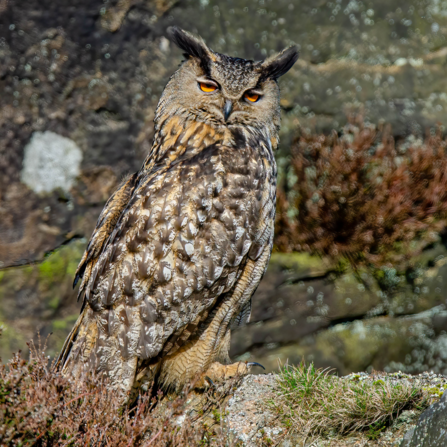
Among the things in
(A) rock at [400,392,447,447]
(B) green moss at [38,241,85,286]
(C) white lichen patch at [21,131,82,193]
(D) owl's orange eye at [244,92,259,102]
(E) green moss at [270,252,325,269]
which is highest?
(D) owl's orange eye at [244,92,259,102]

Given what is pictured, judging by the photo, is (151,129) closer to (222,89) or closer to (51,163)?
(51,163)

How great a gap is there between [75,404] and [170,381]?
0.77m

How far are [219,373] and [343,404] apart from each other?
2.73ft

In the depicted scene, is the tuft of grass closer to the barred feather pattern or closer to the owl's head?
the barred feather pattern

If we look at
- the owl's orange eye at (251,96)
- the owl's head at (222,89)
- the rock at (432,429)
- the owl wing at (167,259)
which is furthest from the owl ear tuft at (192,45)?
the rock at (432,429)

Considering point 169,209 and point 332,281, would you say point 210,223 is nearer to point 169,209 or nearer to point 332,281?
point 169,209

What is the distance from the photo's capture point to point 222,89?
2803 millimetres

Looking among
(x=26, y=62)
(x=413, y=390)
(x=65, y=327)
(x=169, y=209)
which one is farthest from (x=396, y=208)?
(x=26, y=62)

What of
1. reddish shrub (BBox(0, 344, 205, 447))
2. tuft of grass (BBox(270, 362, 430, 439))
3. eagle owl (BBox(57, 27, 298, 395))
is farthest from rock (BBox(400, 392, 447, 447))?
eagle owl (BBox(57, 27, 298, 395))

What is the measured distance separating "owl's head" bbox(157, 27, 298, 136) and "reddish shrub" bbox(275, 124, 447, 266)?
240cm

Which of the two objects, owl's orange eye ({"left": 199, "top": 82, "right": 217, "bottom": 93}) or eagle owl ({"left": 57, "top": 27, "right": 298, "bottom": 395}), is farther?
owl's orange eye ({"left": 199, "top": 82, "right": 217, "bottom": 93})

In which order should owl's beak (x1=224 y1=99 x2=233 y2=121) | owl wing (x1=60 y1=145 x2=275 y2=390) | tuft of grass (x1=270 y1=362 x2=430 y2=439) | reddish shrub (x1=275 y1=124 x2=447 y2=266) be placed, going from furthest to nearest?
reddish shrub (x1=275 y1=124 x2=447 y2=266)
owl's beak (x1=224 y1=99 x2=233 y2=121)
owl wing (x1=60 y1=145 x2=275 y2=390)
tuft of grass (x1=270 y1=362 x2=430 y2=439)

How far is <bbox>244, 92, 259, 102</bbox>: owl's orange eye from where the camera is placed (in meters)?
2.90

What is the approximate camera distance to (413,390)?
2477 millimetres
